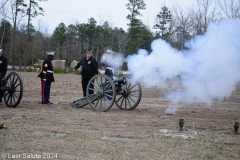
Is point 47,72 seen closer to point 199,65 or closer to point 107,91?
point 107,91

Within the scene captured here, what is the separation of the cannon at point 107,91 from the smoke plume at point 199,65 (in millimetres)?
445

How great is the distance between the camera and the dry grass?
545cm

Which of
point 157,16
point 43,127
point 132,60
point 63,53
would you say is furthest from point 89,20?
point 43,127

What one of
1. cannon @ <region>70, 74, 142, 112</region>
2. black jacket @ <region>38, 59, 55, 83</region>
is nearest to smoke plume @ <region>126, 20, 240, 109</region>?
cannon @ <region>70, 74, 142, 112</region>

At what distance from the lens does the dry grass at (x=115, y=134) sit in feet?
17.9

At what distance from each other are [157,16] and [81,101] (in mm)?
27307

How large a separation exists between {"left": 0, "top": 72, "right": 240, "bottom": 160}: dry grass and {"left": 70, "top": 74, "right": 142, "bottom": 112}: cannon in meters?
0.32

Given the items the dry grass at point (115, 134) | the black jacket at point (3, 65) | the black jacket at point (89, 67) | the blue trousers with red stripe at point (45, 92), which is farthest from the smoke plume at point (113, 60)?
the black jacket at point (3, 65)

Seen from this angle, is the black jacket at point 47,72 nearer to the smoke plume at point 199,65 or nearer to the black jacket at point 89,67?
the black jacket at point 89,67

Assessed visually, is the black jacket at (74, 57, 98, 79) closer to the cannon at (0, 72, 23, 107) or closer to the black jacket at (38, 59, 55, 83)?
Answer: the black jacket at (38, 59, 55, 83)

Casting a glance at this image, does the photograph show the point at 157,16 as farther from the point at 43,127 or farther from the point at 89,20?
the point at 43,127

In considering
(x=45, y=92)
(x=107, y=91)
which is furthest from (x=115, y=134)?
(x=45, y=92)

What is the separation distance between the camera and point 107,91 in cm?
1015

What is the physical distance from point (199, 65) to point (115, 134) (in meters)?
3.79
